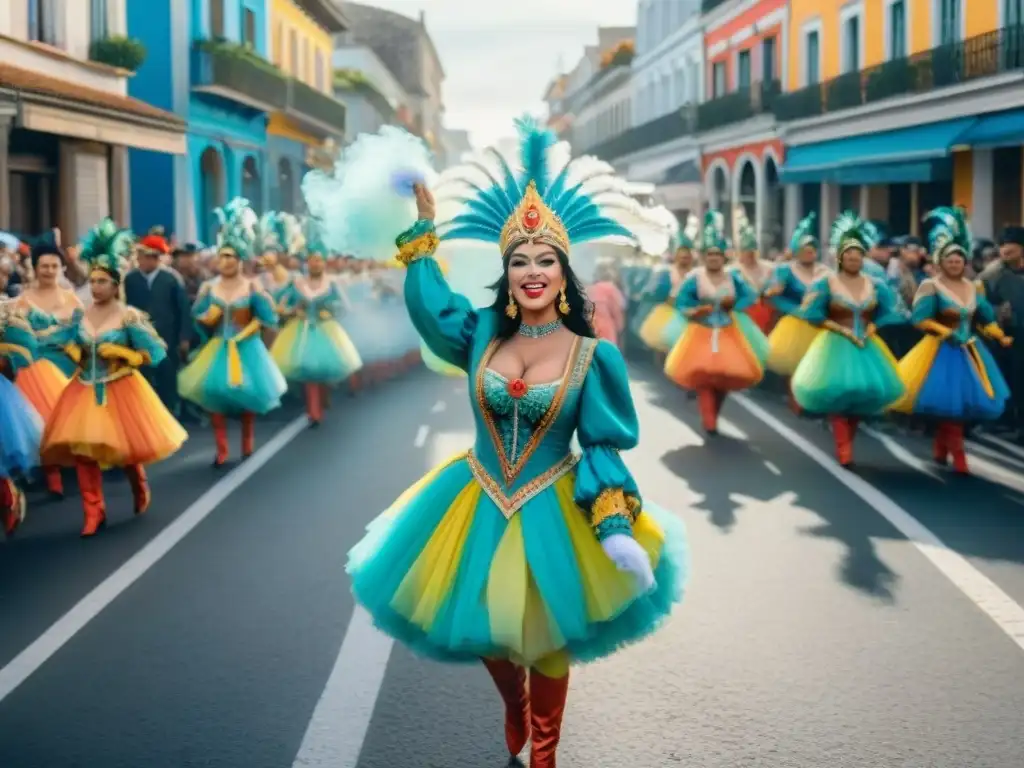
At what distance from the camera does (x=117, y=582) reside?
8.14m

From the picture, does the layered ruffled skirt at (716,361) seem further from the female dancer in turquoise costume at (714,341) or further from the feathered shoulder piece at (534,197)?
the feathered shoulder piece at (534,197)

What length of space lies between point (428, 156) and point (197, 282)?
1096 cm

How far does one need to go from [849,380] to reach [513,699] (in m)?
7.19

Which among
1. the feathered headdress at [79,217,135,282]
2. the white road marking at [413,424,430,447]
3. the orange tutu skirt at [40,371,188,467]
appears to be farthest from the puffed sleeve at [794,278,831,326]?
the feathered headdress at [79,217,135,282]

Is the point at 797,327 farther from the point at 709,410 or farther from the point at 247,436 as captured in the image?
the point at 247,436

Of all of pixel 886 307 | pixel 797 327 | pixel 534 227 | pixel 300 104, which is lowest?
pixel 797 327

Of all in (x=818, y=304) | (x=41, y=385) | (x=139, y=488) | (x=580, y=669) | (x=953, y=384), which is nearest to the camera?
(x=580, y=669)

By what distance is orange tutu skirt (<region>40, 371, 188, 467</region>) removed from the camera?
951 centimetres

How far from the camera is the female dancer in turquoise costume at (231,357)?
1248cm

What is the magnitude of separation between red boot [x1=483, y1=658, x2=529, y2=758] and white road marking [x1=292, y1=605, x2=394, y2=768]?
49 centimetres

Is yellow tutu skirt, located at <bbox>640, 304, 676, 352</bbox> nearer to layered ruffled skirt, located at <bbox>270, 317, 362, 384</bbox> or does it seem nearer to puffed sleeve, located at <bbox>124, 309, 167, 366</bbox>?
layered ruffled skirt, located at <bbox>270, 317, 362, 384</bbox>

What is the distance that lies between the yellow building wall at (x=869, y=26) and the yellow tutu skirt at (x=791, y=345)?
12.6 meters

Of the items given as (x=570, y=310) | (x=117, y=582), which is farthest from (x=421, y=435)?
(x=570, y=310)

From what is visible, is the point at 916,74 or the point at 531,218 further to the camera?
the point at 916,74
